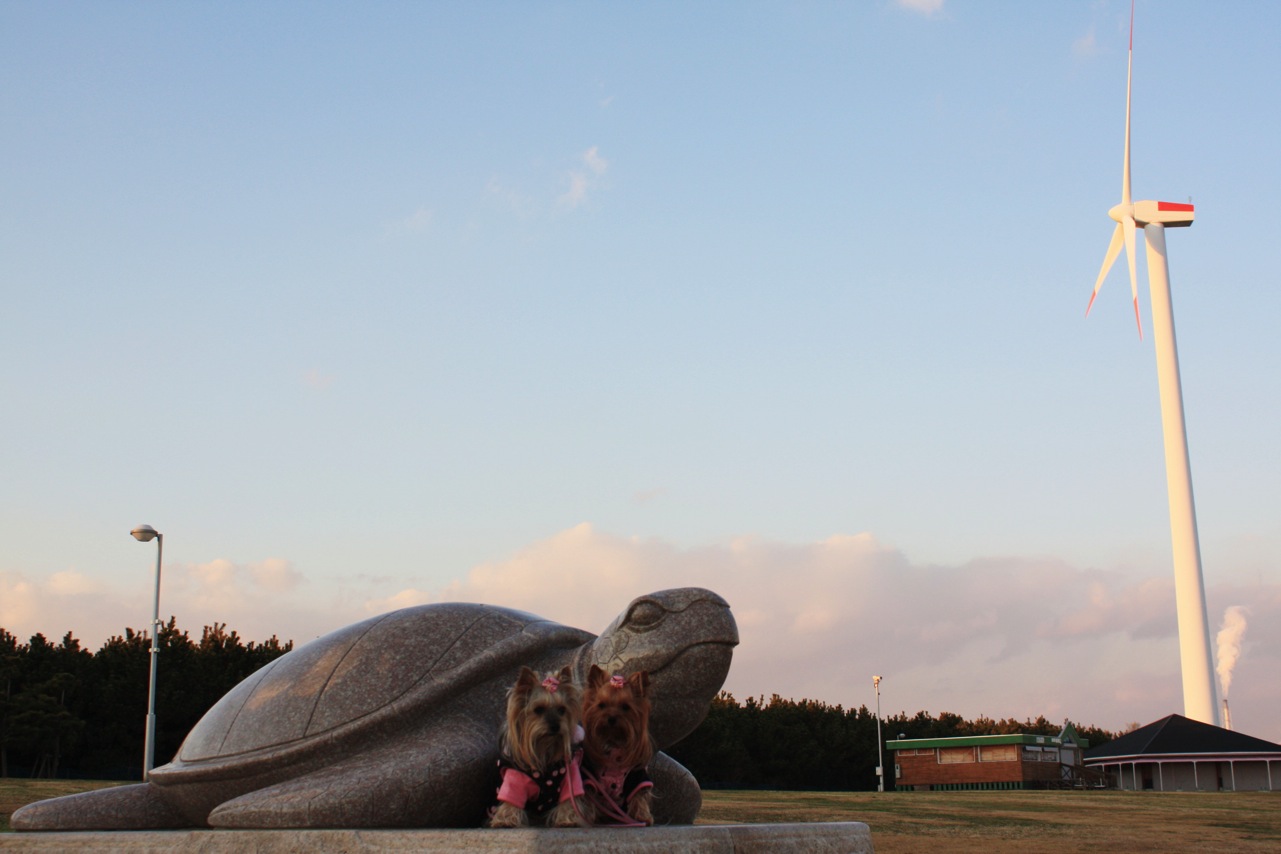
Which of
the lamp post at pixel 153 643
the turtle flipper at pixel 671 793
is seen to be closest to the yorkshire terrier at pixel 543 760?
the turtle flipper at pixel 671 793

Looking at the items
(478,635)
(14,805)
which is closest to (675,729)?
(478,635)

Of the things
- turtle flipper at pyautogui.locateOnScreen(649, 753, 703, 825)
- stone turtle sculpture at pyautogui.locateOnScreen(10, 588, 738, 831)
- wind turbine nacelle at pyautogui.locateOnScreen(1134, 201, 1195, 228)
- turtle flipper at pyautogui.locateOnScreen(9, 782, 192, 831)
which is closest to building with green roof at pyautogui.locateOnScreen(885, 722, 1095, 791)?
wind turbine nacelle at pyautogui.locateOnScreen(1134, 201, 1195, 228)

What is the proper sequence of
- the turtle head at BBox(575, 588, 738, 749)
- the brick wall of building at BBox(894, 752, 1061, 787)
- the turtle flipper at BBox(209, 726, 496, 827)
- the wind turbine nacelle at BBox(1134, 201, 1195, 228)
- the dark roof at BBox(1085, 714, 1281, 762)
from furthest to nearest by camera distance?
the wind turbine nacelle at BBox(1134, 201, 1195, 228)
the brick wall of building at BBox(894, 752, 1061, 787)
the dark roof at BBox(1085, 714, 1281, 762)
the turtle head at BBox(575, 588, 738, 749)
the turtle flipper at BBox(209, 726, 496, 827)

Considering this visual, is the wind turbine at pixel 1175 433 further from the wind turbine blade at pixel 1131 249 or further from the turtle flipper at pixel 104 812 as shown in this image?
the turtle flipper at pixel 104 812

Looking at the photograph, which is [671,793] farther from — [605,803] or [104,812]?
[104,812]

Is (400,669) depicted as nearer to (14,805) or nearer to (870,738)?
(14,805)

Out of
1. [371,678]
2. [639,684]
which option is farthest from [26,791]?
[639,684]

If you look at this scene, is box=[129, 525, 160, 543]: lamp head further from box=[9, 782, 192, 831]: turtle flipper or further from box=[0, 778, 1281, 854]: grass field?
box=[9, 782, 192, 831]: turtle flipper

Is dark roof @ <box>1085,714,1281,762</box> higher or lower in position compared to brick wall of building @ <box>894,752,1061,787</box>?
higher

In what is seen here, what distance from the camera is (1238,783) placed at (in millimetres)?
57031

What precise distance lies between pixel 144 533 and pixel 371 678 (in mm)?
24183

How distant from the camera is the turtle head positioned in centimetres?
805

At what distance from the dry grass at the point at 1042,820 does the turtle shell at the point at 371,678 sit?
12.1 meters

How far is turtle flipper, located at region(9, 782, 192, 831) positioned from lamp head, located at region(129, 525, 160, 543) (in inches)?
855
